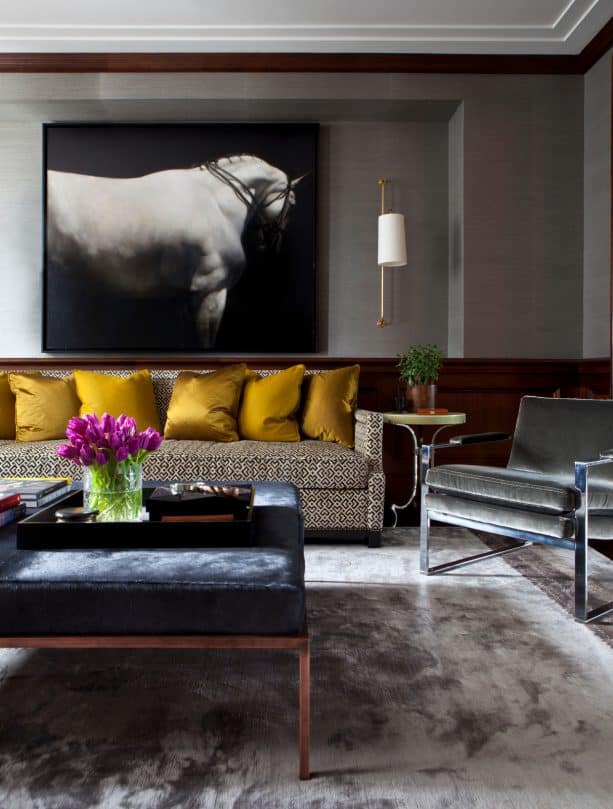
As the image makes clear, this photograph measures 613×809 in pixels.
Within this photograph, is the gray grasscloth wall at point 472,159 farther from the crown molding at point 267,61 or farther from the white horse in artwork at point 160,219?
the white horse in artwork at point 160,219

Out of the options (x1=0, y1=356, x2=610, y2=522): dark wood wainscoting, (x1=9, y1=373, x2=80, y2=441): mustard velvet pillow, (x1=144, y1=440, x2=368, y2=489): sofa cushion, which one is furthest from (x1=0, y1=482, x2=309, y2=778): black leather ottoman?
(x1=0, y1=356, x2=610, y2=522): dark wood wainscoting

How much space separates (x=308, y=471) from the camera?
3.29 meters

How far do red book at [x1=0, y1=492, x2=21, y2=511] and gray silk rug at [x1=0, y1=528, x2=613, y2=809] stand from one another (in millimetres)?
445

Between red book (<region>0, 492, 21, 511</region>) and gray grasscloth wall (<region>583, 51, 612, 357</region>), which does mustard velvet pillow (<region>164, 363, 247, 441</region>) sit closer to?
red book (<region>0, 492, 21, 511</region>)

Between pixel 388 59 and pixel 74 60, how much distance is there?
76.3 inches

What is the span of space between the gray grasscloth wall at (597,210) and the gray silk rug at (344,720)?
85.7 inches

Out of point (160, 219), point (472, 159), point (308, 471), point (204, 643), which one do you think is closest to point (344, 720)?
point (204, 643)

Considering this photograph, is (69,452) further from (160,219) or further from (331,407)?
(160,219)

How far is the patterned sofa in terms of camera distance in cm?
328

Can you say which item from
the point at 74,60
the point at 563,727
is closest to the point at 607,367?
the point at 563,727

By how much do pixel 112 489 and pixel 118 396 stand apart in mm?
2022

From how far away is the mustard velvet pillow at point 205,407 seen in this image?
367 centimetres

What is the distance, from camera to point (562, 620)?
7.50ft

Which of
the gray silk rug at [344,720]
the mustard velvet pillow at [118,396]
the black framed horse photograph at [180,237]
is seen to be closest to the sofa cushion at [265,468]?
the mustard velvet pillow at [118,396]
